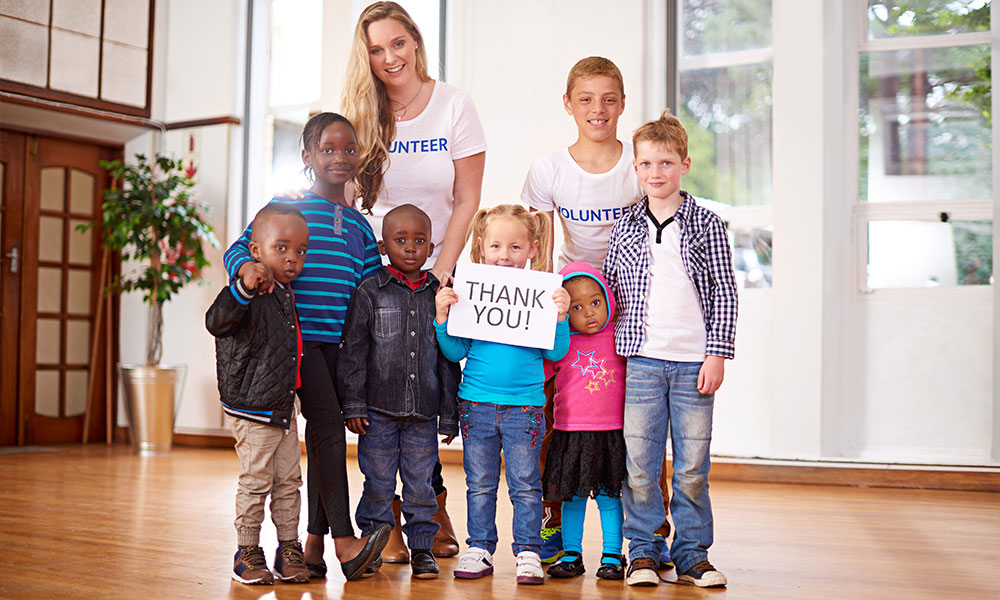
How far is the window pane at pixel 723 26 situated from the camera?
4543 mm

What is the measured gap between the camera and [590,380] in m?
2.28

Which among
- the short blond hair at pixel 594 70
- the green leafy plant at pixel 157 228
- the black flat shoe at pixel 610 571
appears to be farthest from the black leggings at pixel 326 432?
the green leafy plant at pixel 157 228

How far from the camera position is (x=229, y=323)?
2.05 m

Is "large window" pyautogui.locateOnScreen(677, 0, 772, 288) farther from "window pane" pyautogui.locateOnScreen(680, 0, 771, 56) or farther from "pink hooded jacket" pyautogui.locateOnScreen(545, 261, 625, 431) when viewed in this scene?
"pink hooded jacket" pyautogui.locateOnScreen(545, 261, 625, 431)

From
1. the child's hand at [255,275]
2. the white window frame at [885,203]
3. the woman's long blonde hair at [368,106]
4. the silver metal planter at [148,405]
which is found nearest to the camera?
the child's hand at [255,275]

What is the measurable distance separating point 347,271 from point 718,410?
2.77 meters

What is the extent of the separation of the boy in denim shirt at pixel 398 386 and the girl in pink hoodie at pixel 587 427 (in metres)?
0.28

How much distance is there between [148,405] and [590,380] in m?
3.80

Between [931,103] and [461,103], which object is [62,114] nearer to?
[461,103]

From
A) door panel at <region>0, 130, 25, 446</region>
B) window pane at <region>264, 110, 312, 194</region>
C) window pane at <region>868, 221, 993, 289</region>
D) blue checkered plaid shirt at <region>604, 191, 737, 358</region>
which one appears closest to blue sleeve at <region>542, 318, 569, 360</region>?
blue checkered plaid shirt at <region>604, 191, 737, 358</region>

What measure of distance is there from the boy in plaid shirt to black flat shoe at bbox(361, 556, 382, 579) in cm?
60

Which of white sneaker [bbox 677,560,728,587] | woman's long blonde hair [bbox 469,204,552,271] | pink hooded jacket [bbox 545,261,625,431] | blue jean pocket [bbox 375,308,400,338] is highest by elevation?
woman's long blonde hair [bbox 469,204,552,271]

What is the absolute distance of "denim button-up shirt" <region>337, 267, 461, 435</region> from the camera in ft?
7.26

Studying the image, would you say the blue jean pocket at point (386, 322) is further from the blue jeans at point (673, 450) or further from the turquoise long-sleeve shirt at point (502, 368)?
the blue jeans at point (673, 450)
